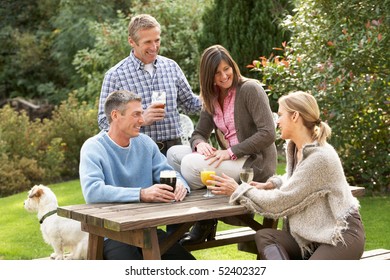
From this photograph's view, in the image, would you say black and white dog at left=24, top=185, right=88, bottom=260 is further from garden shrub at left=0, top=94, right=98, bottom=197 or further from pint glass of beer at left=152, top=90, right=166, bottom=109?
garden shrub at left=0, top=94, right=98, bottom=197

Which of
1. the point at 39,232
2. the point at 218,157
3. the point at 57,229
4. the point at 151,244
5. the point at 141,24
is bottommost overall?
the point at 39,232

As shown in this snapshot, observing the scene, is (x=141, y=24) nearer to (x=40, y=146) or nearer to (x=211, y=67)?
(x=211, y=67)

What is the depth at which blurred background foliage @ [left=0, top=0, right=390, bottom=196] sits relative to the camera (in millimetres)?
7688

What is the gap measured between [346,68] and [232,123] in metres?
2.74

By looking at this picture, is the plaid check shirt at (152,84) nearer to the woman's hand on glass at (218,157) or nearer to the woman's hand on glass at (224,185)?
the woman's hand on glass at (218,157)

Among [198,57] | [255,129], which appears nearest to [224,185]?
[255,129]

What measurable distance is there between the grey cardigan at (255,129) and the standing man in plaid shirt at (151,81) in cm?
68

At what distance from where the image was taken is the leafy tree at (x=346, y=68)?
748 centimetres

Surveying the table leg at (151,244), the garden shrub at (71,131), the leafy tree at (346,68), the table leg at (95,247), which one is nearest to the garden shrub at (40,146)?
the garden shrub at (71,131)

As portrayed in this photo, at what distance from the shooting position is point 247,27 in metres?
11.2

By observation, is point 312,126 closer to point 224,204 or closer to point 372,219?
point 224,204

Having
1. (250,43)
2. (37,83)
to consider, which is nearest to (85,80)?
(37,83)

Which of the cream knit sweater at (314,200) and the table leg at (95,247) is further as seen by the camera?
the table leg at (95,247)

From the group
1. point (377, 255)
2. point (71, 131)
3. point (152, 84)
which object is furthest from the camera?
point (71, 131)
